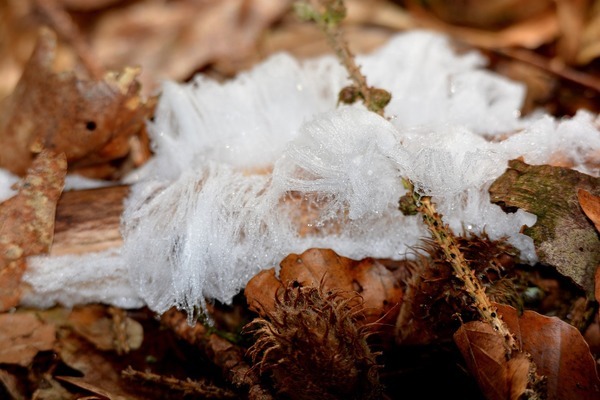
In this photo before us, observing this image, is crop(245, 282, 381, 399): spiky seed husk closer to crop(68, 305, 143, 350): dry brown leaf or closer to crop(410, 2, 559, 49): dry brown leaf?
crop(68, 305, 143, 350): dry brown leaf

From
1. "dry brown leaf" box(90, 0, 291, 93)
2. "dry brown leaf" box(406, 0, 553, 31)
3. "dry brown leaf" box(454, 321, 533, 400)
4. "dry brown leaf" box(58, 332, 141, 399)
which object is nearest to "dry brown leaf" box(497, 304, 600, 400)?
"dry brown leaf" box(454, 321, 533, 400)

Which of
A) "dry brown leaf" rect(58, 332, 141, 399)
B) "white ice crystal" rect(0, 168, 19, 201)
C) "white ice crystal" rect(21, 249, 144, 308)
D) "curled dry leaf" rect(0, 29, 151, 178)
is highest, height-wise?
"curled dry leaf" rect(0, 29, 151, 178)

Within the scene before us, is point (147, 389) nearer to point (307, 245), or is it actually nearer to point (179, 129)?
point (307, 245)

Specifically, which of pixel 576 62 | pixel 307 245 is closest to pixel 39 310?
pixel 307 245

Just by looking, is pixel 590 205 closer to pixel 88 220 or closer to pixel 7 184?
pixel 88 220

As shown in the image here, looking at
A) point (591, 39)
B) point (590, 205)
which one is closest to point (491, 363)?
point (590, 205)

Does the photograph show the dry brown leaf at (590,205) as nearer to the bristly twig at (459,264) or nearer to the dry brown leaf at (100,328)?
the bristly twig at (459,264)
